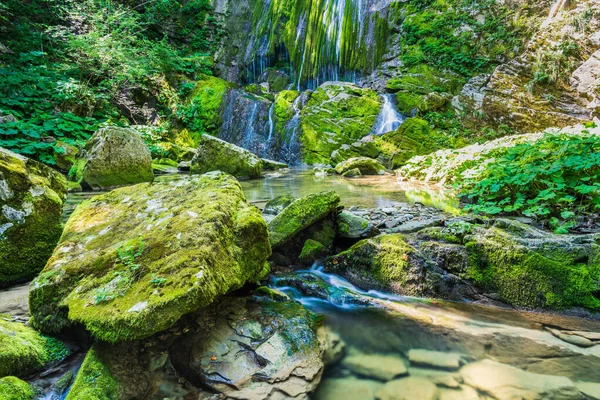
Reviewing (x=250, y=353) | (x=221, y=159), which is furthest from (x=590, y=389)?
(x=221, y=159)

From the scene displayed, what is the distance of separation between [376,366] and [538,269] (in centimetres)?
154

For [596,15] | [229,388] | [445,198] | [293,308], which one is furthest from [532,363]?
[596,15]

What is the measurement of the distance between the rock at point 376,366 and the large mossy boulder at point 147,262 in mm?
889

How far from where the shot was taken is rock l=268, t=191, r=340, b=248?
3219 millimetres

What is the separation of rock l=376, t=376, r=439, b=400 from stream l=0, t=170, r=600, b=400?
37 millimetres

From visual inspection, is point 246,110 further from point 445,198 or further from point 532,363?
point 532,363

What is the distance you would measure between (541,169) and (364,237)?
8.57 ft

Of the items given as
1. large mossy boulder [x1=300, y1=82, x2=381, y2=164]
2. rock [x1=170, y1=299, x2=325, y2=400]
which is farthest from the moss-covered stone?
large mossy boulder [x1=300, y1=82, x2=381, y2=164]

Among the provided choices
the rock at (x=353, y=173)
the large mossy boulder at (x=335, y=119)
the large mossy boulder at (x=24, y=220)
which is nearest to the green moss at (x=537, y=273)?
the large mossy boulder at (x=24, y=220)

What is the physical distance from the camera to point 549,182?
3885 millimetres

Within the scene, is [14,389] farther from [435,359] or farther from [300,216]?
[300,216]

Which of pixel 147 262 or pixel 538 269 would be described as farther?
pixel 538 269

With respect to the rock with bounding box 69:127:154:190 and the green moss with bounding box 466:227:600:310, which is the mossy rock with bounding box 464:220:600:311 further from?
the rock with bounding box 69:127:154:190

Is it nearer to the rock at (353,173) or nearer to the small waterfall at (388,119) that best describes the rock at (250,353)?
the rock at (353,173)
